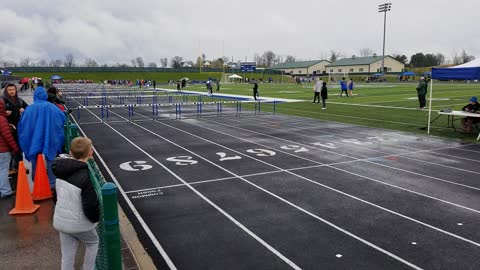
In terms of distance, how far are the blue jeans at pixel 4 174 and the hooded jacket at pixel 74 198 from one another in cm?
422

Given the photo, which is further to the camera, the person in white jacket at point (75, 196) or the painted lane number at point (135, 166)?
the painted lane number at point (135, 166)

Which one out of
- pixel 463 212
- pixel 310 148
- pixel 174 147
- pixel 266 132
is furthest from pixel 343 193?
pixel 266 132

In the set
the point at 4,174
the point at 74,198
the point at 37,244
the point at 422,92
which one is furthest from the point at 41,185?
the point at 422,92

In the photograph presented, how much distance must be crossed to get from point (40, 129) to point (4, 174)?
1.31 m

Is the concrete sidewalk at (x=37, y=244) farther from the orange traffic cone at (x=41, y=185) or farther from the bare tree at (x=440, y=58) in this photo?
the bare tree at (x=440, y=58)

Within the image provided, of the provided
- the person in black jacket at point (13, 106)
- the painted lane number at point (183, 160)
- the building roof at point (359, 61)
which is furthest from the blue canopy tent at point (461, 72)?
the building roof at point (359, 61)

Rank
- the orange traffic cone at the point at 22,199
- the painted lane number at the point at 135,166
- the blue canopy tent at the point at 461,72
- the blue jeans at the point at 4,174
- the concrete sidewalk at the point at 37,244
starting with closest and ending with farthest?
1. the concrete sidewalk at the point at 37,244
2. the orange traffic cone at the point at 22,199
3. the blue jeans at the point at 4,174
4. the painted lane number at the point at 135,166
5. the blue canopy tent at the point at 461,72

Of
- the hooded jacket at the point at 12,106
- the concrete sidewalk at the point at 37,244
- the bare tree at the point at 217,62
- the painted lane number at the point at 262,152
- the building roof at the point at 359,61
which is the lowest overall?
the concrete sidewalk at the point at 37,244

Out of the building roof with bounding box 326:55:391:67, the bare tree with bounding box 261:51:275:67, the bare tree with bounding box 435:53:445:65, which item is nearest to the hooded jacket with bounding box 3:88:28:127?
the building roof with bounding box 326:55:391:67

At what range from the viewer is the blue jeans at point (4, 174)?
23.0 ft

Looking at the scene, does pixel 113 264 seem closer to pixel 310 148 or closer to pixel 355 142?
pixel 310 148

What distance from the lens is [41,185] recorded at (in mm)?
7215

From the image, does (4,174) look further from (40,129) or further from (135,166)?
(135,166)

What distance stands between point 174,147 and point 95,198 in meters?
9.28
